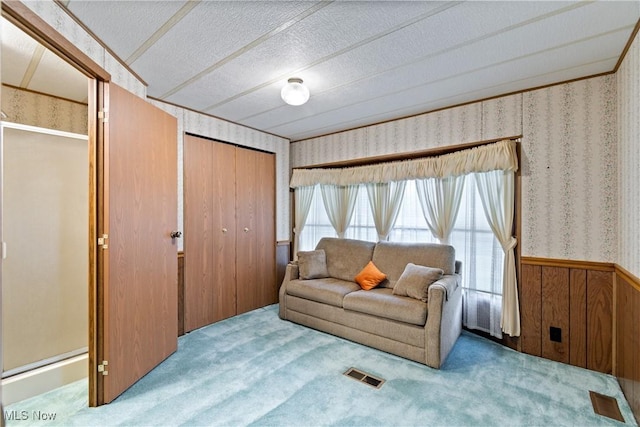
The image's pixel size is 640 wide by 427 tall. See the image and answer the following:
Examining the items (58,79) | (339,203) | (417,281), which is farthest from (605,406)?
(58,79)

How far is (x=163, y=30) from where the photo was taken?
2.10 m

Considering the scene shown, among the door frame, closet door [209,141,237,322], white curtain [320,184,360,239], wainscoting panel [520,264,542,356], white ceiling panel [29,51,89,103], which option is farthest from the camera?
white curtain [320,184,360,239]

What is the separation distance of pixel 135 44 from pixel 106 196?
109cm

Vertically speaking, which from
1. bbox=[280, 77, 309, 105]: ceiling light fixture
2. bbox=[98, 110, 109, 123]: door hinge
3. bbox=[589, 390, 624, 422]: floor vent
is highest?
bbox=[280, 77, 309, 105]: ceiling light fixture

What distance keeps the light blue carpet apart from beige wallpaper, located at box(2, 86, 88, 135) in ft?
7.15

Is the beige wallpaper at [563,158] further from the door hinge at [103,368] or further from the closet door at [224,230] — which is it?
the door hinge at [103,368]

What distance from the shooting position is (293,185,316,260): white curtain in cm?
471

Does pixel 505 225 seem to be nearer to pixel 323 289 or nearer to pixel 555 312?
pixel 555 312

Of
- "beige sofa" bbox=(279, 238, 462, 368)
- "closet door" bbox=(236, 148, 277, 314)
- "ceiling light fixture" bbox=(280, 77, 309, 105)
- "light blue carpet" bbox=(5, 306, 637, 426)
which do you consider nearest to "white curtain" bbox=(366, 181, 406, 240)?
"beige sofa" bbox=(279, 238, 462, 368)

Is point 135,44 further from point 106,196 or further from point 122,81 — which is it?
point 106,196

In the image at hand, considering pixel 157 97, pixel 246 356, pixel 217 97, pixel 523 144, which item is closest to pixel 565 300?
pixel 523 144

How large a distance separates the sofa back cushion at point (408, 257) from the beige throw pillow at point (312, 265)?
656mm

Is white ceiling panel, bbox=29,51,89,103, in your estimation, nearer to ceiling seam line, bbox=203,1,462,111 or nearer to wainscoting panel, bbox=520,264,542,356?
ceiling seam line, bbox=203,1,462,111

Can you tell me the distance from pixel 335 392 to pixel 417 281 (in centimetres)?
124
